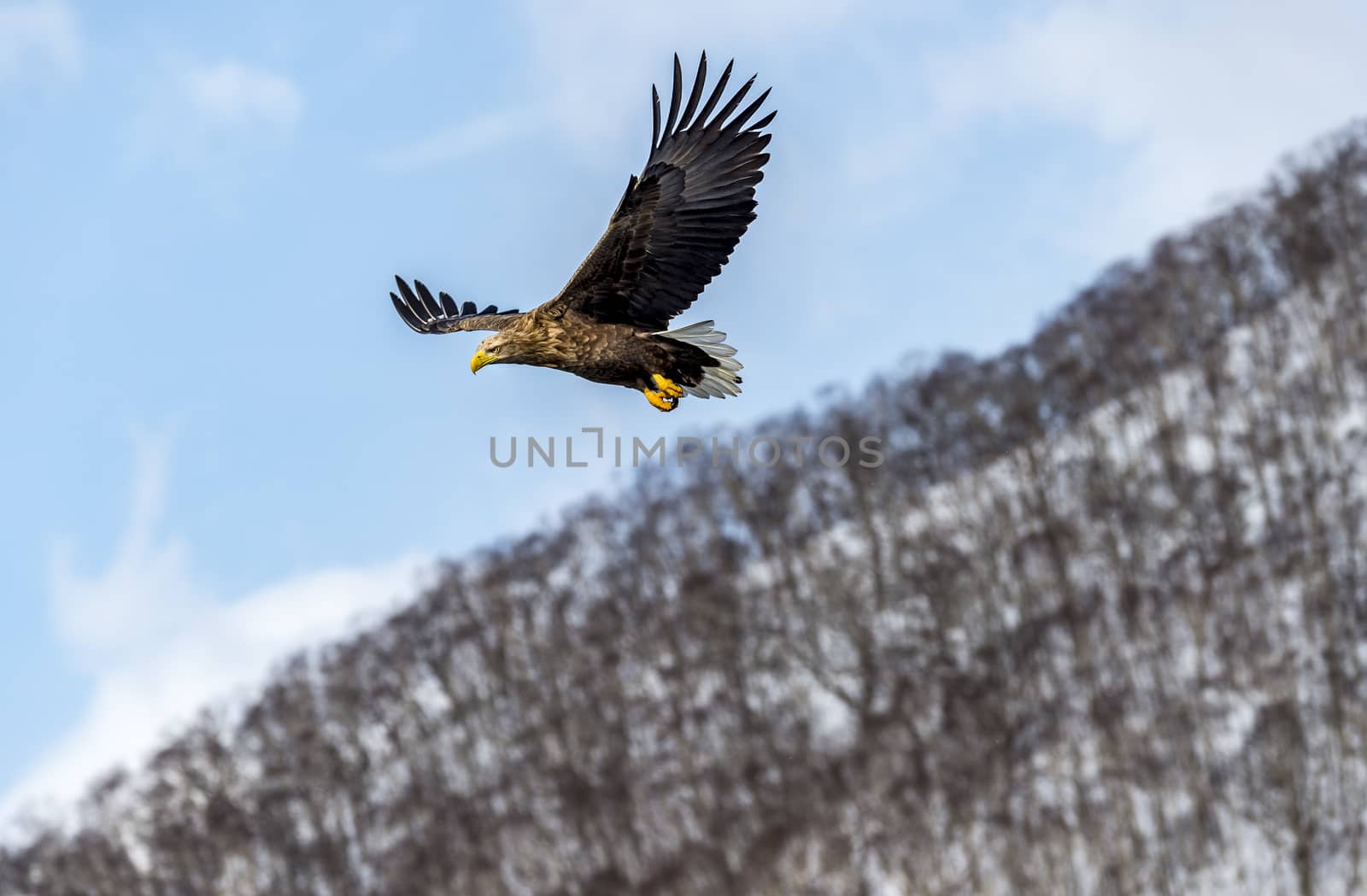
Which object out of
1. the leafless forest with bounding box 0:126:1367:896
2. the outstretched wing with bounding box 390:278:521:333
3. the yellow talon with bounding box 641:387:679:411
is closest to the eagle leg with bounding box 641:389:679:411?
the yellow talon with bounding box 641:387:679:411

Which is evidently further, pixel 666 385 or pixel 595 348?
pixel 666 385

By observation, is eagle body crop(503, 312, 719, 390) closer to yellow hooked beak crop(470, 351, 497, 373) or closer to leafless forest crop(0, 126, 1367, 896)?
yellow hooked beak crop(470, 351, 497, 373)

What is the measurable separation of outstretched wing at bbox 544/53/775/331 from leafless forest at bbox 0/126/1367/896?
2625 centimetres

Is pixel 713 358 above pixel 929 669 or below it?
below

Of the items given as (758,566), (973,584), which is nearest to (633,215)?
(973,584)

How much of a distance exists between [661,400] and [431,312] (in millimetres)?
3201

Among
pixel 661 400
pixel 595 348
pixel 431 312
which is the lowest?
pixel 661 400

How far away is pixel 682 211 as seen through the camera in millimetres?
10727

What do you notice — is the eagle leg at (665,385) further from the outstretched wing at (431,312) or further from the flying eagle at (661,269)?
the outstretched wing at (431,312)

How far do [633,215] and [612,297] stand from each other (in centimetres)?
58

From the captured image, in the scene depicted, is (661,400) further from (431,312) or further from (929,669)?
(929,669)

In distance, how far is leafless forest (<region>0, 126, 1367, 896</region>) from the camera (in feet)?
126

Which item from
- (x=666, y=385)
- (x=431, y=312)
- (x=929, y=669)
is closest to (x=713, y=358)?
(x=666, y=385)

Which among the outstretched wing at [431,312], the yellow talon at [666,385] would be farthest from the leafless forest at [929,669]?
the yellow talon at [666,385]
